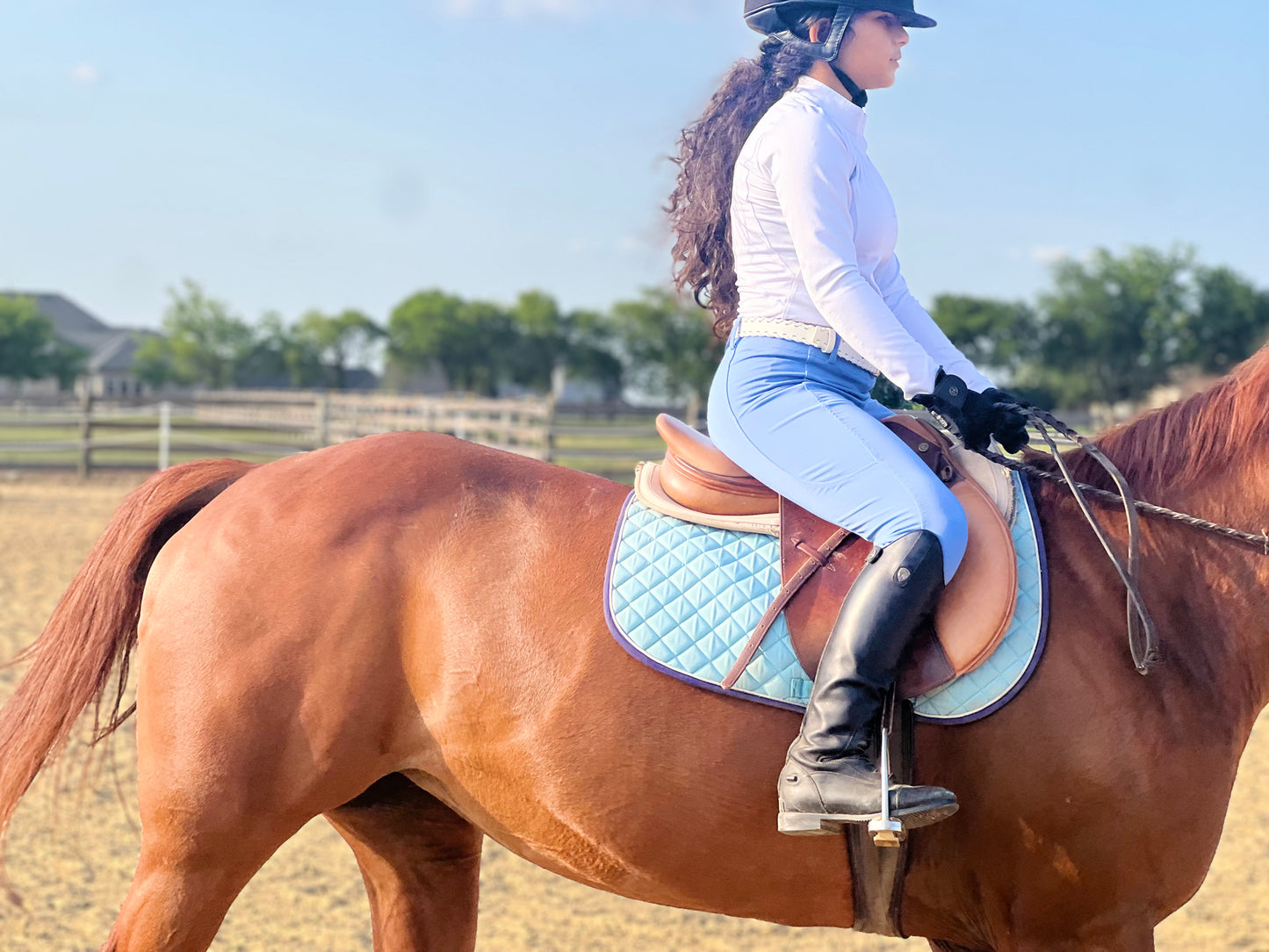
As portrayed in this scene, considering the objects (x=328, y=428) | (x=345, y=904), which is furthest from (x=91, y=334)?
(x=345, y=904)

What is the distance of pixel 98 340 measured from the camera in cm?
9069

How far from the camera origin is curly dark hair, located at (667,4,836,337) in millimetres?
2387

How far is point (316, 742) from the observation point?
7.49 feet

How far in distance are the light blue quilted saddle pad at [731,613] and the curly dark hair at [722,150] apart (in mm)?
609

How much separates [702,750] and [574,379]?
86919 mm

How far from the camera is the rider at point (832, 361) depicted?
205cm

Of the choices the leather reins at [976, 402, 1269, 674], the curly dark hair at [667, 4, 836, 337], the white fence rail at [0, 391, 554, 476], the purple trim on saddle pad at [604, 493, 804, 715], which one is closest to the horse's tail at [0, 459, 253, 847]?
the purple trim on saddle pad at [604, 493, 804, 715]

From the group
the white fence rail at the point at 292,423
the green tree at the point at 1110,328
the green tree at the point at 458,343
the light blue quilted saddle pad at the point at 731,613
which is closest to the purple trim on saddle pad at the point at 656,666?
the light blue quilted saddle pad at the point at 731,613

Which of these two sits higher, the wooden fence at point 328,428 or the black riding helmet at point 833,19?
the black riding helmet at point 833,19

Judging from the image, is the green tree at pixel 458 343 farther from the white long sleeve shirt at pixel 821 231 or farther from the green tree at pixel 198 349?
the white long sleeve shirt at pixel 821 231

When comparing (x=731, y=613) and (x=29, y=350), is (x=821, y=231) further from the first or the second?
(x=29, y=350)

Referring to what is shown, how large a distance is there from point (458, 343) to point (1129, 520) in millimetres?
87614

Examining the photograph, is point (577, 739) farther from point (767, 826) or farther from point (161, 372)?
point (161, 372)

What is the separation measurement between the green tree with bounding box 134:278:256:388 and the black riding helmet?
8148 cm
